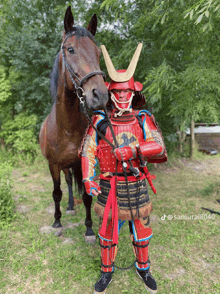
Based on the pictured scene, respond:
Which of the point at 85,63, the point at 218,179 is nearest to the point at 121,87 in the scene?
the point at 85,63

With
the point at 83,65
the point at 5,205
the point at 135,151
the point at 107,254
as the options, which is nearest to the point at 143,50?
the point at 83,65

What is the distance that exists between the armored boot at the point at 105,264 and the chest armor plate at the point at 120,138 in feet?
2.58

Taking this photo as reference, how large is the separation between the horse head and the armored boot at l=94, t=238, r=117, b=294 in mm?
1412

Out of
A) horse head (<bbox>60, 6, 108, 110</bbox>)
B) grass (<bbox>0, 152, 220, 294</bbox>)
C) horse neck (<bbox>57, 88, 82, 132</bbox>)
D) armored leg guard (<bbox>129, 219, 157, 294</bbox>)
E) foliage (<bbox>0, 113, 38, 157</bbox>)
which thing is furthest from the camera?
foliage (<bbox>0, 113, 38, 157</bbox>)

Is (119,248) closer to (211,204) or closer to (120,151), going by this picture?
(120,151)

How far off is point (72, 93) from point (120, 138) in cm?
87

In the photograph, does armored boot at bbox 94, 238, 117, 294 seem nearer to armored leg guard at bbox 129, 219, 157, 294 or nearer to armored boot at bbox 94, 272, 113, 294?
armored boot at bbox 94, 272, 113, 294

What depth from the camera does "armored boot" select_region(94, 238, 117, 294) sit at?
2.11 metres

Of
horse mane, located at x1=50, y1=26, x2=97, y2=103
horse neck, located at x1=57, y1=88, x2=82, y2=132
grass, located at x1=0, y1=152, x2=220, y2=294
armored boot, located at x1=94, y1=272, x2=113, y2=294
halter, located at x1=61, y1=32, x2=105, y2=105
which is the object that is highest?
horse mane, located at x1=50, y1=26, x2=97, y2=103

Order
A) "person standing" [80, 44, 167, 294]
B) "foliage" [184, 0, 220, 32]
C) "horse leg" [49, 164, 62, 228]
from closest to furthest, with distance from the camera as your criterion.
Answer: "foliage" [184, 0, 220, 32] → "person standing" [80, 44, 167, 294] → "horse leg" [49, 164, 62, 228]

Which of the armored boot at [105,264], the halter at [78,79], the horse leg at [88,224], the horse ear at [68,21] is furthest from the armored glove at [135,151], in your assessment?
the horse leg at [88,224]

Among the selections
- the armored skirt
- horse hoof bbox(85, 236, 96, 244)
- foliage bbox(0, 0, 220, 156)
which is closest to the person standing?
the armored skirt

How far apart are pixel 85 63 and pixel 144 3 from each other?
2596mm

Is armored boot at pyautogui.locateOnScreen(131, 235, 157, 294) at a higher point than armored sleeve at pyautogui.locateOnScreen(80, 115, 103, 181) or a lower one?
lower
